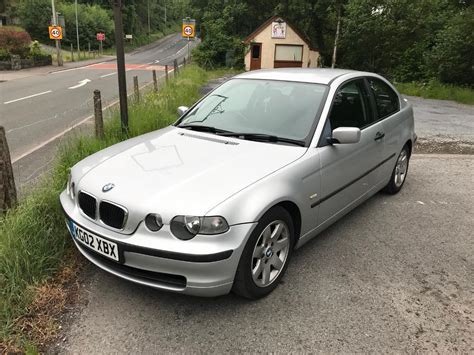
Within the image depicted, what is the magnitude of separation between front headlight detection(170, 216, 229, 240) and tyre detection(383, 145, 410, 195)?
10.5ft

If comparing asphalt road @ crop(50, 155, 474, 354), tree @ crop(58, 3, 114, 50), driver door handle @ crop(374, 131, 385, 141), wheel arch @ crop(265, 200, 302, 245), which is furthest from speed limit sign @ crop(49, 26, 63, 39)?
wheel arch @ crop(265, 200, 302, 245)

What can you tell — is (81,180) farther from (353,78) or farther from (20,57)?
(20,57)

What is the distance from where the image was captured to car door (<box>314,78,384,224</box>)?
144 inches

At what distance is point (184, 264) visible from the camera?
2660mm

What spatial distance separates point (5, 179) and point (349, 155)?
295 cm

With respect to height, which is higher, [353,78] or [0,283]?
[353,78]

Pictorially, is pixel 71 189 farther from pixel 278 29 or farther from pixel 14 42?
pixel 278 29

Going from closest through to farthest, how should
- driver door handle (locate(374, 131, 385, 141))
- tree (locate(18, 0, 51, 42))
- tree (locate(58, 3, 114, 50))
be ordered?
driver door handle (locate(374, 131, 385, 141)) → tree (locate(18, 0, 51, 42)) → tree (locate(58, 3, 114, 50))

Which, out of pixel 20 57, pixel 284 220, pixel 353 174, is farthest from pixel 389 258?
pixel 20 57

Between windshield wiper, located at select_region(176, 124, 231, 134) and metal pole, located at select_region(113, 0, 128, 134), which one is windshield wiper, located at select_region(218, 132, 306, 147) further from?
metal pole, located at select_region(113, 0, 128, 134)

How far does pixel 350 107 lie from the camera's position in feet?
13.6

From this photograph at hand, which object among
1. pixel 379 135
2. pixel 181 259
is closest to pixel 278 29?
pixel 379 135

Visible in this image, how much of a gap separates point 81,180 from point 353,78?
280 cm

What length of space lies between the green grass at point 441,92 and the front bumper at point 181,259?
1898cm
